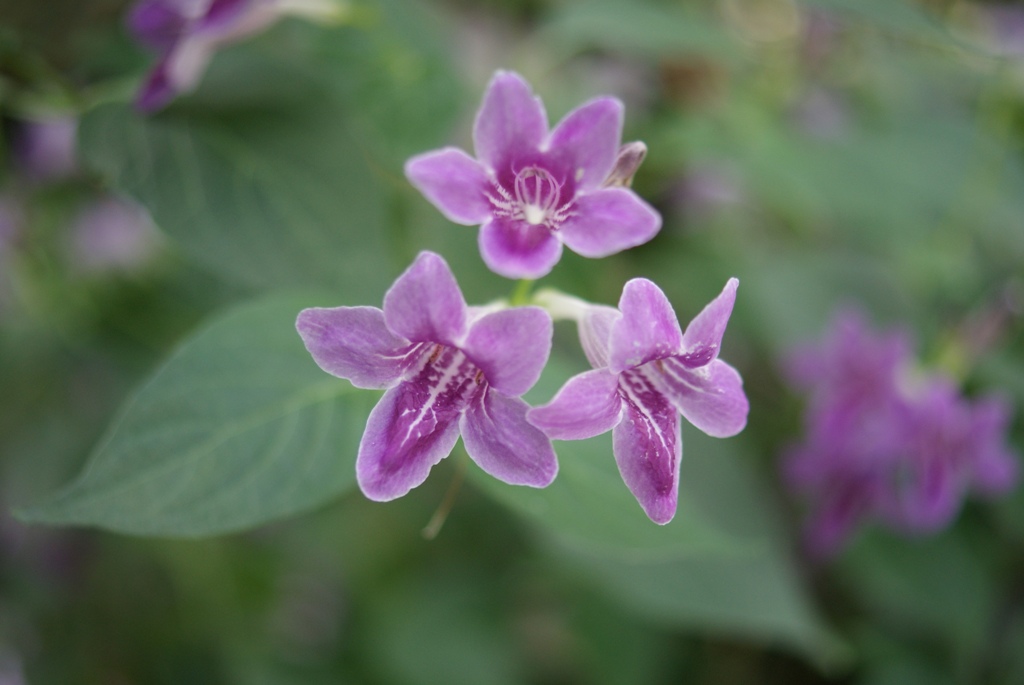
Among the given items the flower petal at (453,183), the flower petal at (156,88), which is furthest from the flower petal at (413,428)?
the flower petal at (156,88)

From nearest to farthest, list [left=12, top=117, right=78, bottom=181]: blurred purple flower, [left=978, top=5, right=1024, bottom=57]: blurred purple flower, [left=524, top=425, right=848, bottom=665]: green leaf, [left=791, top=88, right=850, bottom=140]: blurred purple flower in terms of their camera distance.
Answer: [left=524, top=425, right=848, bottom=665]: green leaf
[left=12, top=117, right=78, bottom=181]: blurred purple flower
[left=791, top=88, right=850, bottom=140]: blurred purple flower
[left=978, top=5, right=1024, bottom=57]: blurred purple flower

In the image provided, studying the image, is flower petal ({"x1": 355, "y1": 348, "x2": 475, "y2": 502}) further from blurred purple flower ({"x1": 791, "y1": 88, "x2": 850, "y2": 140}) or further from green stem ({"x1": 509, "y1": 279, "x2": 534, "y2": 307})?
blurred purple flower ({"x1": 791, "y1": 88, "x2": 850, "y2": 140})

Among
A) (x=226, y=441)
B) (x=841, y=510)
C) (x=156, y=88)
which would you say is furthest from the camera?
(x=841, y=510)

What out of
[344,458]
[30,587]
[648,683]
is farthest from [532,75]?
[30,587]

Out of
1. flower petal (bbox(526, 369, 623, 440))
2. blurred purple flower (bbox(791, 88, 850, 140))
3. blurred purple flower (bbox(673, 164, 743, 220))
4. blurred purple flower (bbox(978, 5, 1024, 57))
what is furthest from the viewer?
blurred purple flower (bbox(978, 5, 1024, 57))

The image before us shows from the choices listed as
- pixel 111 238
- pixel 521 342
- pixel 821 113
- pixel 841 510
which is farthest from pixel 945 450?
pixel 111 238

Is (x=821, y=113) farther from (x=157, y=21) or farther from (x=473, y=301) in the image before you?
(x=157, y=21)

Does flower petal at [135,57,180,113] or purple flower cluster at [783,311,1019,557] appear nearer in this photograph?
flower petal at [135,57,180,113]

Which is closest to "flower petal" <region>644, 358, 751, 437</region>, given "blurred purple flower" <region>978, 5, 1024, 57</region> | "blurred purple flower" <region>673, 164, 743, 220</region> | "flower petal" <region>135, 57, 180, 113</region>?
"flower petal" <region>135, 57, 180, 113</region>

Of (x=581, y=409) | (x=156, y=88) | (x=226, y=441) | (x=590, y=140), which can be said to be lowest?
(x=226, y=441)
